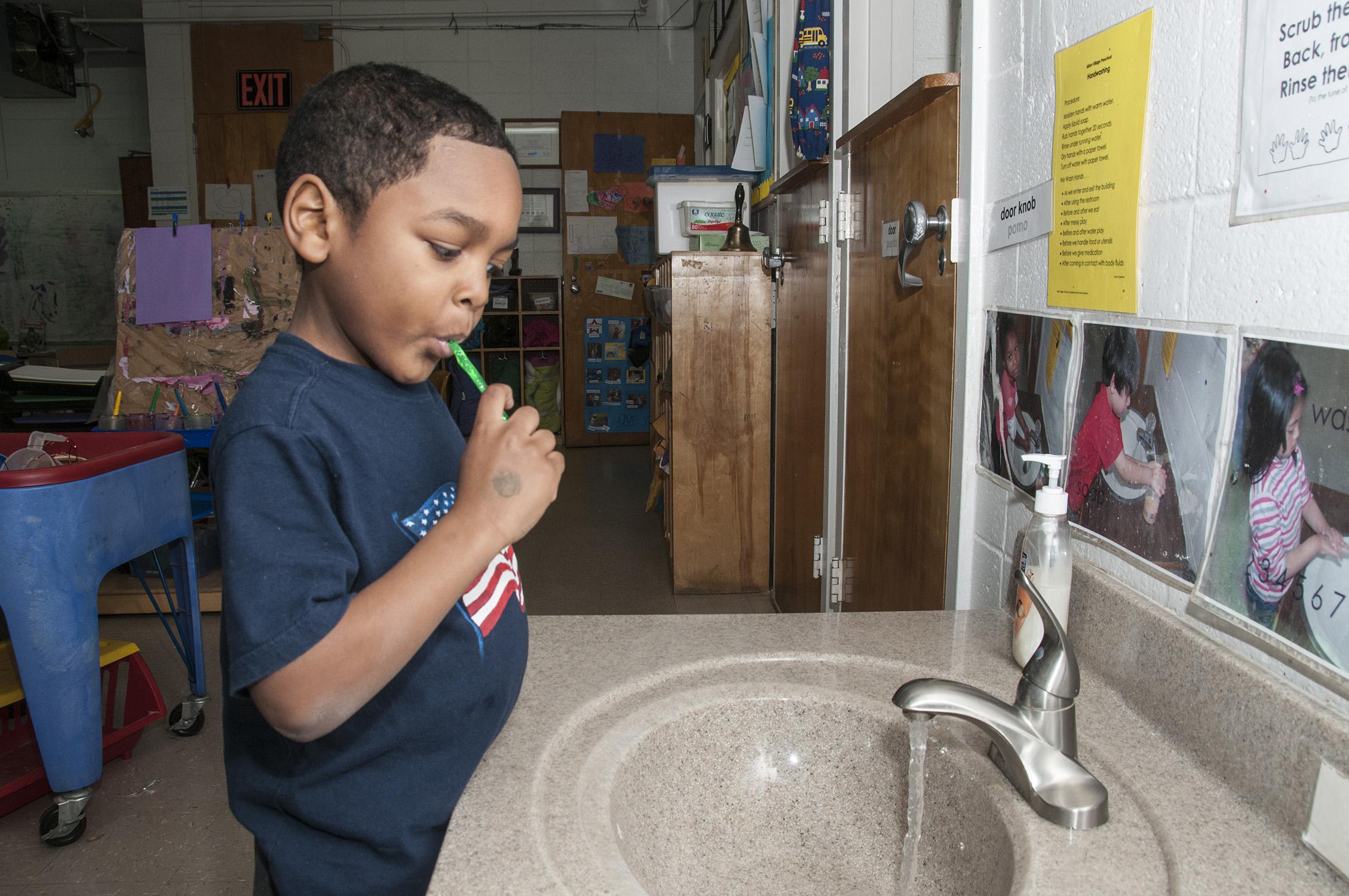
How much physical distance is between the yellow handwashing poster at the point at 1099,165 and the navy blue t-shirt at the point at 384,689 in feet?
2.27

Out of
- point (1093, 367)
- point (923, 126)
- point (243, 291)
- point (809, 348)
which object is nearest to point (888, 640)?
point (1093, 367)

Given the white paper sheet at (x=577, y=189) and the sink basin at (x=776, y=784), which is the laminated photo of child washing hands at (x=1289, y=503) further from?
the white paper sheet at (x=577, y=189)

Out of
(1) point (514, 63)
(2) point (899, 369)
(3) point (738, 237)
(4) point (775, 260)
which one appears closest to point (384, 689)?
(2) point (899, 369)

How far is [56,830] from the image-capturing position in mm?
1938

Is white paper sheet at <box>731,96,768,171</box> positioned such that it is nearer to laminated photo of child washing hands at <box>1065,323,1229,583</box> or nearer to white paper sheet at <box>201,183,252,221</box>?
laminated photo of child washing hands at <box>1065,323,1229,583</box>

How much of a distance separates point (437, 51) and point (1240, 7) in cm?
673

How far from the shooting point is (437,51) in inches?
257

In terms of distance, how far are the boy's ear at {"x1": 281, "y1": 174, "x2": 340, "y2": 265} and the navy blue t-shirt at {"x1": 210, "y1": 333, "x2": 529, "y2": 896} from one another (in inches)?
3.1

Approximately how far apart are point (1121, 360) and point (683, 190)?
10.1 ft

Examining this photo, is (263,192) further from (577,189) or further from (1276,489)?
(1276,489)

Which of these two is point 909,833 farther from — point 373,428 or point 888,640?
point 373,428

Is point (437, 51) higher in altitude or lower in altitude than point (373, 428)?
higher

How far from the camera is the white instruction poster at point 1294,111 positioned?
61 cm

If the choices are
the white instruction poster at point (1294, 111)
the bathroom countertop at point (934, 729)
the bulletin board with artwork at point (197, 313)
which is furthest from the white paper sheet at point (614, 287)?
the white instruction poster at point (1294, 111)
